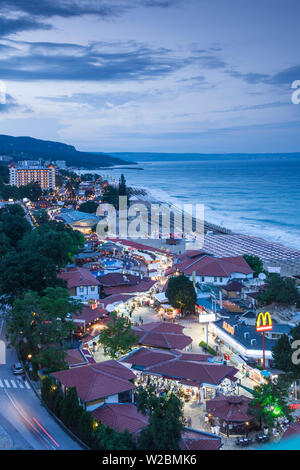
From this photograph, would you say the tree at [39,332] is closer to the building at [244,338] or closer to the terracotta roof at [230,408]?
the terracotta roof at [230,408]

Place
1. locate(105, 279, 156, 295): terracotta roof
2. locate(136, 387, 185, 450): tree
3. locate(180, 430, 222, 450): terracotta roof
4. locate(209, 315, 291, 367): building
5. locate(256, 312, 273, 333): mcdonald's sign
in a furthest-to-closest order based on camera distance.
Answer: locate(105, 279, 156, 295): terracotta roof < locate(209, 315, 291, 367): building < locate(256, 312, 273, 333): mcdonald's sign < locate(180, 430, 222, 450): terracotta roof < locate(136, 387, 185, 450): tree

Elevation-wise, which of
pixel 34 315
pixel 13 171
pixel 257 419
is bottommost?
pixel 257 419

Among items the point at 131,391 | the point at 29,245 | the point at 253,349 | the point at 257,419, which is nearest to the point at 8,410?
the point at 131,391

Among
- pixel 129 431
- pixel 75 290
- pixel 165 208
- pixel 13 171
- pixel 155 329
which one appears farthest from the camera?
pixel 13 171

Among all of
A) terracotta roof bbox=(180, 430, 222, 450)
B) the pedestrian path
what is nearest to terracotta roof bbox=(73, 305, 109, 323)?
the pedestrian path

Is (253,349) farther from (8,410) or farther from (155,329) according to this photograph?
(8,410)

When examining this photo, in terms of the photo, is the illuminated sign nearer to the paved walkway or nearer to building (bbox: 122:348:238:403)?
building (bbox: 122:348:238:403)

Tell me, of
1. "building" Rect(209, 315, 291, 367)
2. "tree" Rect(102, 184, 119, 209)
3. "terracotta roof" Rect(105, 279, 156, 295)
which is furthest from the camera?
"tree" Rect(102, 184, 119, 209)
